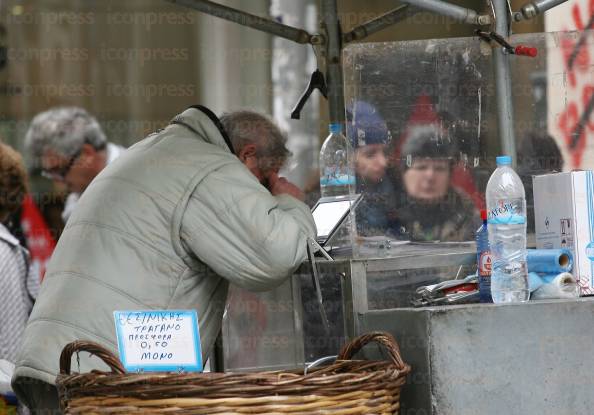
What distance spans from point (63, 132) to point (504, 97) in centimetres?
356

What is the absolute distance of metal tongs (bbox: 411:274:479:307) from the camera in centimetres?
260

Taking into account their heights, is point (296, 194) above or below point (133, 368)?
above

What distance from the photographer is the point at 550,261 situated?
8.54ft

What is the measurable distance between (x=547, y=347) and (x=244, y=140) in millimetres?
1378

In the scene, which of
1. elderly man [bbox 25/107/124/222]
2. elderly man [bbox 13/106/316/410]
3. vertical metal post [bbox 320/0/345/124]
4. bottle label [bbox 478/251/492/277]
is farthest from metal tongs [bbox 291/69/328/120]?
elderly man [bbox 25/107/124/222]

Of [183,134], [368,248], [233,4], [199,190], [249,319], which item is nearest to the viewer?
[368,248]

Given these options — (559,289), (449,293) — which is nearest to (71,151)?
(449,293)

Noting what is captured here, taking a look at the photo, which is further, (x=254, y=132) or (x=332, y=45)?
(x=332, y=45)

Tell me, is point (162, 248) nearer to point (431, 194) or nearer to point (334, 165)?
point (431, 194)

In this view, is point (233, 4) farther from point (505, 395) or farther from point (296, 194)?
point (505, 395)

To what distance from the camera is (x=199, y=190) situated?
309 cm

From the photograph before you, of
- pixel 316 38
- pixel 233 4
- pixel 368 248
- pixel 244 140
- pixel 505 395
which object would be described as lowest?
pixel 505 395

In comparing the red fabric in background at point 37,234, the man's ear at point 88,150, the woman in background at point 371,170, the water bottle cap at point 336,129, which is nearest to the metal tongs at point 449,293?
the woman in background at point 371,170

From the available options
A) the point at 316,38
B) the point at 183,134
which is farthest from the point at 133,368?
the point at 316,38
